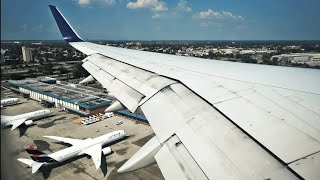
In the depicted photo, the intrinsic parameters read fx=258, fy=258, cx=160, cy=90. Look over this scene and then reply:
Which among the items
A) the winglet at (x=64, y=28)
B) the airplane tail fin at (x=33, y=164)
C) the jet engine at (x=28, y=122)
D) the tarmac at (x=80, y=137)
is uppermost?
the winglet at (x=64, y=28)

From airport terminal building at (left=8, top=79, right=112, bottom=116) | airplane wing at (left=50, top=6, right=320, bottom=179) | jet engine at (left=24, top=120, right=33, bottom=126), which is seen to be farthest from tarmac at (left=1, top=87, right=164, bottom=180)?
airplane wing at (left=50, top=6, right=320, bottom=179)

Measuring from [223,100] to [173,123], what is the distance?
1.09 m

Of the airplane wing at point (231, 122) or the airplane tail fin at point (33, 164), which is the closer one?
the airplane wing at point (231, 122)

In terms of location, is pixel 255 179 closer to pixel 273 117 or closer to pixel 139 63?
pixel 273 117

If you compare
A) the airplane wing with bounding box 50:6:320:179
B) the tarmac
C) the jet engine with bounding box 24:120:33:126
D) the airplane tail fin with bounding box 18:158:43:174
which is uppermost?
the airplane wing with bounding box 50:6:320:179

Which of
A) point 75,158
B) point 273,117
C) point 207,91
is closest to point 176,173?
point 273,117

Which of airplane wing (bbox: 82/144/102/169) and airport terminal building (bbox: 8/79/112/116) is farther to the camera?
airport terminal building (bbox: 8/79/112/116)

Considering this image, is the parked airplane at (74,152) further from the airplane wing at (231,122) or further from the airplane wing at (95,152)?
the airplane wing at (231,122)

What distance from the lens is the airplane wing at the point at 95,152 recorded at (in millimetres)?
21703

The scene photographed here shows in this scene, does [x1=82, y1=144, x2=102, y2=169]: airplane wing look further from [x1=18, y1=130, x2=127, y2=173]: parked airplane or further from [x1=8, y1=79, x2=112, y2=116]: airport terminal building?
[x1=8, y1=79, x2=112, y2=116]: airport terminal building

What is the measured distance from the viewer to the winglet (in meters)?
14.7

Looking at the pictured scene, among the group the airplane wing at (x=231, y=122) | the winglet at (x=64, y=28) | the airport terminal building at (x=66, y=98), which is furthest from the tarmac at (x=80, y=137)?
the airplane wing at (x=231, y=122)

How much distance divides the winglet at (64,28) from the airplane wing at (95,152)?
1008cm

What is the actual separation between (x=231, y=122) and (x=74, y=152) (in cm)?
2176
